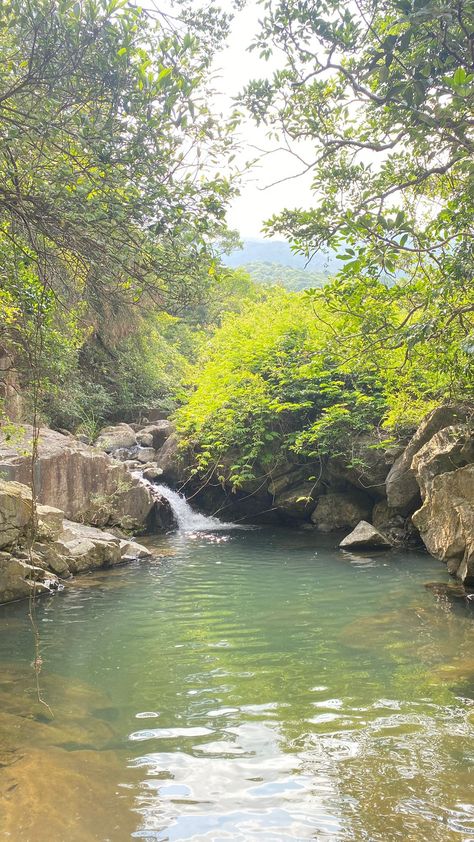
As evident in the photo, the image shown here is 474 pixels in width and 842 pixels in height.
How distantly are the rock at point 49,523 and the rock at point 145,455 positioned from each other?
26.8 ft

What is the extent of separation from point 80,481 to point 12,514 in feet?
14.5

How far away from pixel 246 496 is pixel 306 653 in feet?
36.9

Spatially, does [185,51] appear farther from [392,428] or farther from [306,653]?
[392,428]

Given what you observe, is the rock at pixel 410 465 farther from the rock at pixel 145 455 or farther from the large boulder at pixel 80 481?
the rock at pixel 145 455

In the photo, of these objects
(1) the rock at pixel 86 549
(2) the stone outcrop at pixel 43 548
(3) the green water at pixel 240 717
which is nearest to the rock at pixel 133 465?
(2) the stone outcrop at pixel 43 548

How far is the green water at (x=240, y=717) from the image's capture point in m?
3.71

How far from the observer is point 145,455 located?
65.7 ft

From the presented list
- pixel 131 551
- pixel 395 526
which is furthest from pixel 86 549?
pixel 395 526

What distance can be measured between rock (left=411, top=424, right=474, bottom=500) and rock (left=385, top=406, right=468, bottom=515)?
20.8 inches

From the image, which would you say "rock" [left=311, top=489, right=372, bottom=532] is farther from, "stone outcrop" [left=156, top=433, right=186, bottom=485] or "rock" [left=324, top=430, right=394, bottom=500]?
"stone outcrop" [left=156, top=433, right=186, bottom=485]

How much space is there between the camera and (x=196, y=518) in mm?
17812

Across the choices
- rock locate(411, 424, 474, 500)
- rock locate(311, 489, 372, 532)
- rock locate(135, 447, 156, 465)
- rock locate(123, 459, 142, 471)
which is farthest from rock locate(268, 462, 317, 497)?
rock locate(411, 424, 474, 500)

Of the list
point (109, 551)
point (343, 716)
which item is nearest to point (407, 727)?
point (343, 716)

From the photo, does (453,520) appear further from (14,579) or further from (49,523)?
(49,523)
